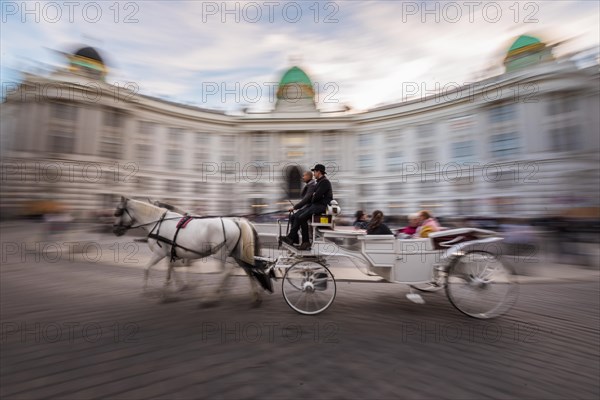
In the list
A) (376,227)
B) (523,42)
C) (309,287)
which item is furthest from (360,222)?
(523,42)

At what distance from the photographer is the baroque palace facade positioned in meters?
14.7

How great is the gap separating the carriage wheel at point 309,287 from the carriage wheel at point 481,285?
5.54 feet

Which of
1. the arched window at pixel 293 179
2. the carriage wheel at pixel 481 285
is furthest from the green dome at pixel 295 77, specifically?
the carriage wheel at pixel 481 285

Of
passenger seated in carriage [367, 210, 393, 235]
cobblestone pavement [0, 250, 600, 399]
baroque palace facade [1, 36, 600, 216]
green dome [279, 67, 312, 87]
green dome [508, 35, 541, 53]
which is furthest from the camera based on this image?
green dome [279, 67, 312, 87]

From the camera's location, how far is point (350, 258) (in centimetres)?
420

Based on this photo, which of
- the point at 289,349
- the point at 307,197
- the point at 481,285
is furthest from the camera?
the point at 307,197

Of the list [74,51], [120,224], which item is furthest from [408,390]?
[74,51]

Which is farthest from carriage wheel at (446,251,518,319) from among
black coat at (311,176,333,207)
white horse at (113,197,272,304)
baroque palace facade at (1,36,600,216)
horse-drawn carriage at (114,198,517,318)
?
baroque palace facade at (1,36,600,216)

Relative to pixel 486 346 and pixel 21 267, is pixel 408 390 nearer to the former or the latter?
pixel 486 346

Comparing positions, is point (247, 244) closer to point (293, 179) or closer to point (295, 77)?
point (293, 179)

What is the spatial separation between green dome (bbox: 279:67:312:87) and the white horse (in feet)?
129

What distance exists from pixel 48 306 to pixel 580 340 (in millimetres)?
7075

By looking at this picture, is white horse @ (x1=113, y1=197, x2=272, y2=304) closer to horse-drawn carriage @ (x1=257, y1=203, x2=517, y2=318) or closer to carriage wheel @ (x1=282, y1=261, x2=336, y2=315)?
carriage wheel @ (x1=282, y1=261, x2=336, y2=315)

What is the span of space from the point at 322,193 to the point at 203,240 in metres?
2.13
